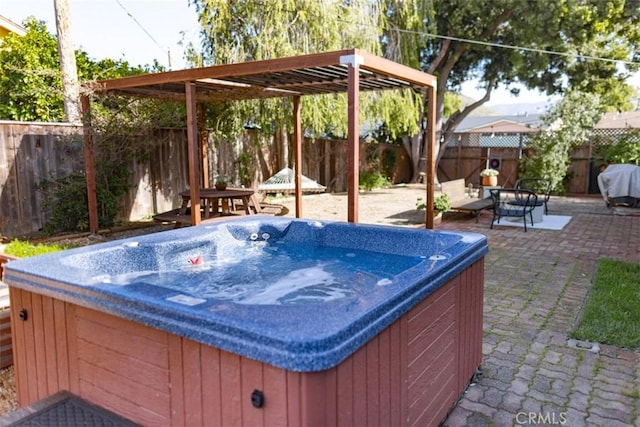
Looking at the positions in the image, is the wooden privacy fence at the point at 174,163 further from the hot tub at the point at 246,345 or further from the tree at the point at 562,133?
the hot tub at the point at 246,345

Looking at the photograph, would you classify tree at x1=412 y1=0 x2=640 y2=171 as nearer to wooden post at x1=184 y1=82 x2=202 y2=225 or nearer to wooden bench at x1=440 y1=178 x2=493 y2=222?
wooden bench at x1=440 y1=178 x2=493 y2=222

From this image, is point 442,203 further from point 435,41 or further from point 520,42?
point 435,41

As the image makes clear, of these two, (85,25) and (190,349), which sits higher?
(85,25)

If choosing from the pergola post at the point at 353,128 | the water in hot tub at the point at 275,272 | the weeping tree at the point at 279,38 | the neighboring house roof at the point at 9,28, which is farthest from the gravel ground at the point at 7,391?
the neighboring house roof at the point at 9,28

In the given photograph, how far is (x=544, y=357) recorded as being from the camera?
3021 millimetres

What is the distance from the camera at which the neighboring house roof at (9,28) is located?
11.1 meters

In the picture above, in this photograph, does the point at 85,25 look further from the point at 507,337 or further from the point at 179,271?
the point at 507,337

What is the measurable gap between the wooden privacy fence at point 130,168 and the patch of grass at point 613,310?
688cm

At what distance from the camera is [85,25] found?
13586 millimetres

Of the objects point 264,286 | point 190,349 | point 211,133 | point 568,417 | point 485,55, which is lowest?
point 568,417

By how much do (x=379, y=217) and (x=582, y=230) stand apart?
3.29 m

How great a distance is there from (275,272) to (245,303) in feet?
6.88

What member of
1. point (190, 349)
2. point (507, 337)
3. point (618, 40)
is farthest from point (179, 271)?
point (618, 40)

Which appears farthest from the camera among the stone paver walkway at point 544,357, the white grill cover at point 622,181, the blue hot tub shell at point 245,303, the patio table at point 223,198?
the white grill cover at point 622,181
